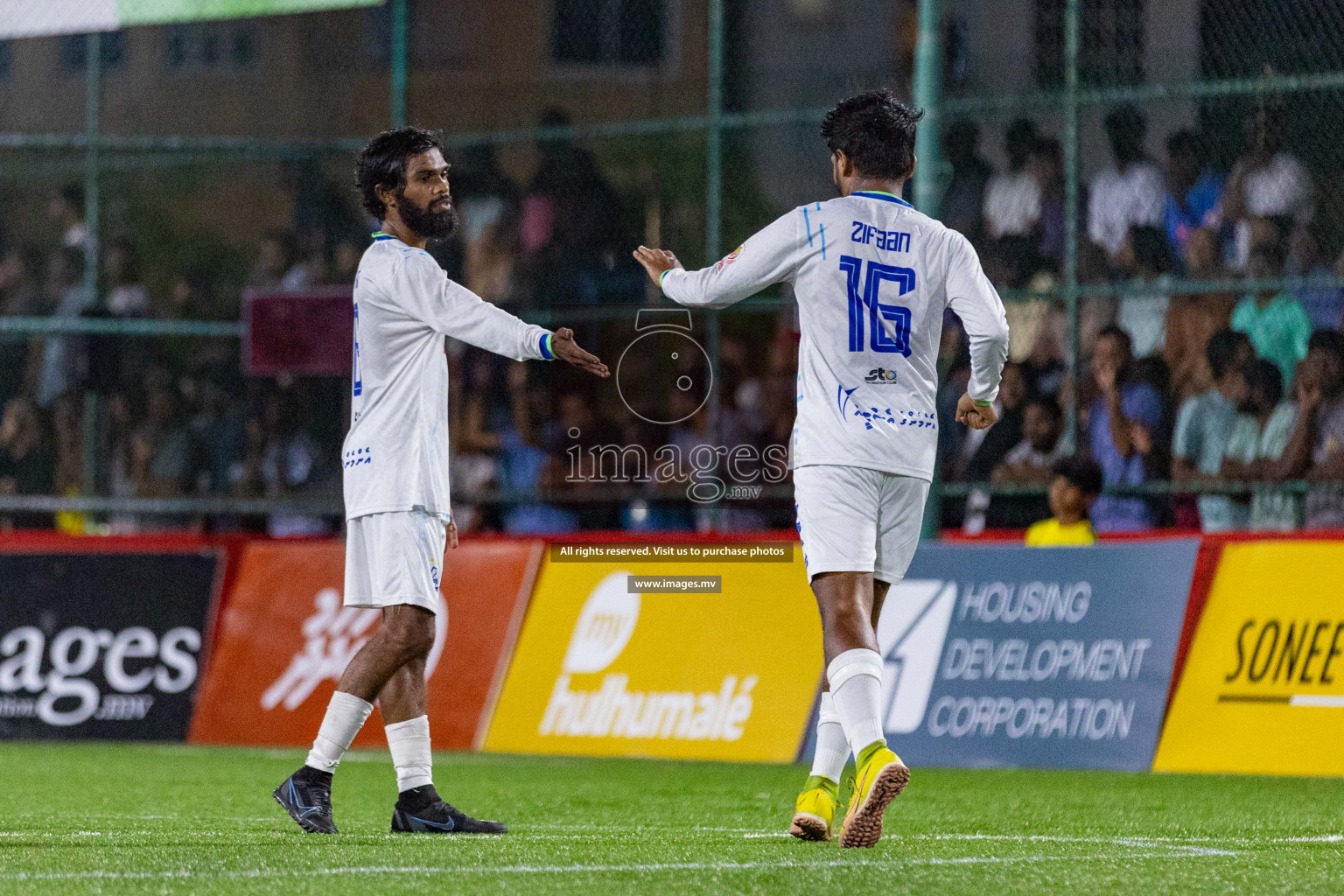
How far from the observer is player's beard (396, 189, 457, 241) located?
675cm

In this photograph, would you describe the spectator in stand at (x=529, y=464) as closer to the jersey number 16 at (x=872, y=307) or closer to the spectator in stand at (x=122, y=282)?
the spectator in stand at (x=122, y=282)

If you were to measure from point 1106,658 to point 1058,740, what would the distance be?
0.45 meters

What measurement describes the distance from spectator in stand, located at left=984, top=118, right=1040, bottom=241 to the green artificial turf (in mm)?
3444

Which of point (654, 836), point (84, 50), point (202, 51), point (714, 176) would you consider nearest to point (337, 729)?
point (654, 836)

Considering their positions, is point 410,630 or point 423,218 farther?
point 423,218

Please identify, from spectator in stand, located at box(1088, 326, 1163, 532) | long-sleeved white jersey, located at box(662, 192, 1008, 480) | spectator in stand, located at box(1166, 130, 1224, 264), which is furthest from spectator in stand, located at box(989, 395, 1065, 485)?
long-sleeved white jersey, located at box(662, 192, 1008, 480)

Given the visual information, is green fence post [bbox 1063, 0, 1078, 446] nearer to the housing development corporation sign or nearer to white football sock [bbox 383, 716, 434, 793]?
the housing development corporation sign

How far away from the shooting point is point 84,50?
14898mm

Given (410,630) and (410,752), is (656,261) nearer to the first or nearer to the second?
(410,630)

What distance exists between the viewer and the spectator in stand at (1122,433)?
432 inches

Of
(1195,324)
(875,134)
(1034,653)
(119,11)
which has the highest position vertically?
(119,11)

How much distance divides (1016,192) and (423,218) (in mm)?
5831

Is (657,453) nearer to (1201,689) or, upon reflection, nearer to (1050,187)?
(1050,187)

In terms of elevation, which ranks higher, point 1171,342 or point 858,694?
point 1171,342
